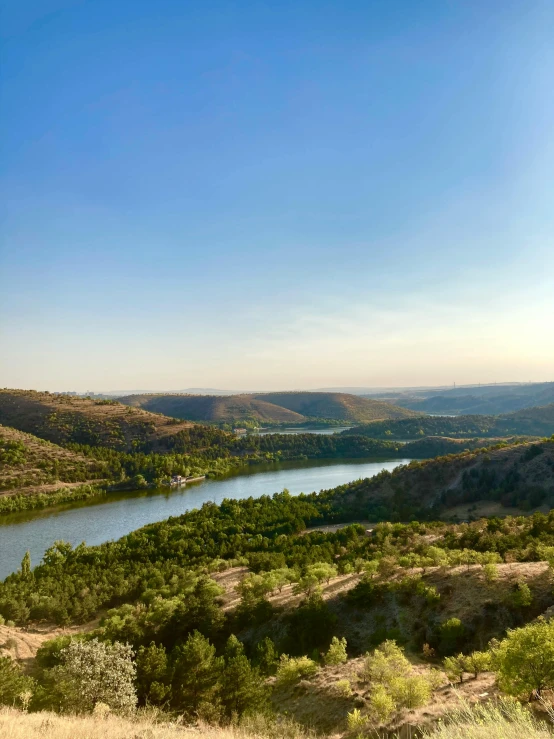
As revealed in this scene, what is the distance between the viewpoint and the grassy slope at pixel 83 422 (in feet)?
395

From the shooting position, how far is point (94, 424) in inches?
5034

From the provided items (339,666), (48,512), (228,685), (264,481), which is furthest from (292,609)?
(264,481)

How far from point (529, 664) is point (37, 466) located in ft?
329

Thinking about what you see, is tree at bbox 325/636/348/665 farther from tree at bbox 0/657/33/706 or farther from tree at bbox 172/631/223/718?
tree at bbox 0/657/33/706

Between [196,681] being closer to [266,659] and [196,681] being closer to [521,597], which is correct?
[266,659]

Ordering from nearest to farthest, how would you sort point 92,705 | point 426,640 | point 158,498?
point 92,705, point 426,640, point 158,498

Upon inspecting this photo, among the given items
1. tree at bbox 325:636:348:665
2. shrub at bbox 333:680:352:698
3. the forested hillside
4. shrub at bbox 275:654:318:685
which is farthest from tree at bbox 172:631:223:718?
tree at bbox 325:636:348:665

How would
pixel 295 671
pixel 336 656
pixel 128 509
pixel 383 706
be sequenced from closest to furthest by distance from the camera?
pixel 383 706 → pixel 295 671 → pixel 336 656 → pixel 128 509

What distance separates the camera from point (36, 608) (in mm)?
34594

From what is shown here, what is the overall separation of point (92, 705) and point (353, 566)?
952 inches

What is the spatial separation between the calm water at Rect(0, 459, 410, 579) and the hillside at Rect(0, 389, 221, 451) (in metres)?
29.4

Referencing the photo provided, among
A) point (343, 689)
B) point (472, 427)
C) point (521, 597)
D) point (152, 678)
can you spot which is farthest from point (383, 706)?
point (472, 427)

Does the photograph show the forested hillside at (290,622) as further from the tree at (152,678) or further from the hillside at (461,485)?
the hillside at (461,485)

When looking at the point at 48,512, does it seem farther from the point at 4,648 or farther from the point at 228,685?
the point at 228,685
